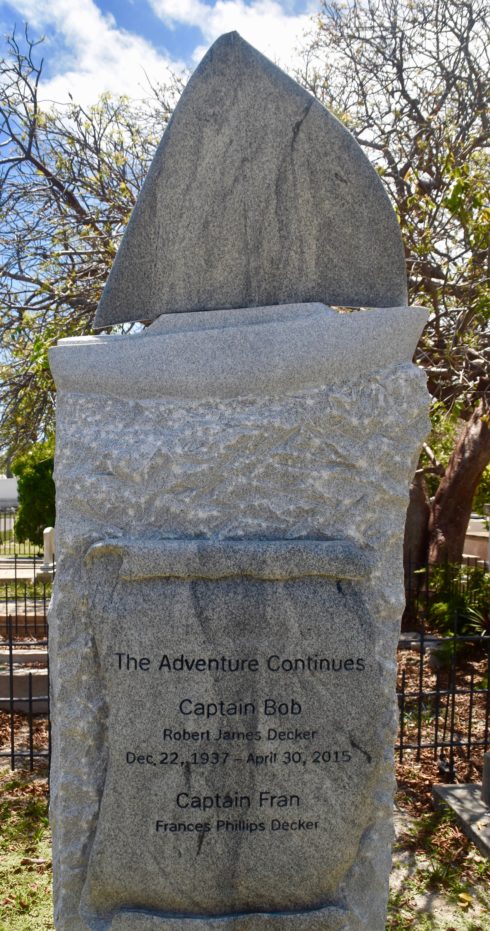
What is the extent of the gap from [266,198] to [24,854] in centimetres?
385

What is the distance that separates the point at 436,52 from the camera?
26.1 ft

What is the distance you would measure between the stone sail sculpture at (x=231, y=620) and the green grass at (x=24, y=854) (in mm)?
1817

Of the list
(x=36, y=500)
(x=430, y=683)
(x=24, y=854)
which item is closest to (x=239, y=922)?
(x=24, y=854)

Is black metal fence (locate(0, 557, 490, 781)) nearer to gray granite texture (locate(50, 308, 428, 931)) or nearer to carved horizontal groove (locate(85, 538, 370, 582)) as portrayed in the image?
gray granite texture (locate(50, 308, 428, 931))

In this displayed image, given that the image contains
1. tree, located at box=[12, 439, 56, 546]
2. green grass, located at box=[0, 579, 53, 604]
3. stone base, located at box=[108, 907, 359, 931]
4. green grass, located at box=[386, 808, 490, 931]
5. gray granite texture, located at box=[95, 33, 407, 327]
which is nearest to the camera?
stone base, located at box=[108, 907, 359, 931]

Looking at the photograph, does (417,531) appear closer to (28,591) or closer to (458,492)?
(458,492)

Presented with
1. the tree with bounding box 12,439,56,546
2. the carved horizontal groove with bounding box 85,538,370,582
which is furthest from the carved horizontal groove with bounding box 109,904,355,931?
the tree with bounding box 12,439,56,546

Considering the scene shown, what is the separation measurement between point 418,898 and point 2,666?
4.64m

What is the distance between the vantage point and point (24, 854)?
4.42 m

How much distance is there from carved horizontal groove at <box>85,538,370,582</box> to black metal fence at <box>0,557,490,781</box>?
137 inches

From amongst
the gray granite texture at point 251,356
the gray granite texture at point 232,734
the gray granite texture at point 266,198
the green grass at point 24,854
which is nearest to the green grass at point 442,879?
the green grass at point 24,854

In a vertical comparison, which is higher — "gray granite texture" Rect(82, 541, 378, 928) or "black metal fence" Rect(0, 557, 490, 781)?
"gray granite texture" Rect(82, 541, 378, 928)

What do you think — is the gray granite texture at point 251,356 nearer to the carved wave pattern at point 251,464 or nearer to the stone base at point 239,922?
the carved wave pattern at point 251,464

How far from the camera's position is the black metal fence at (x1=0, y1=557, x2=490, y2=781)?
227 inches
